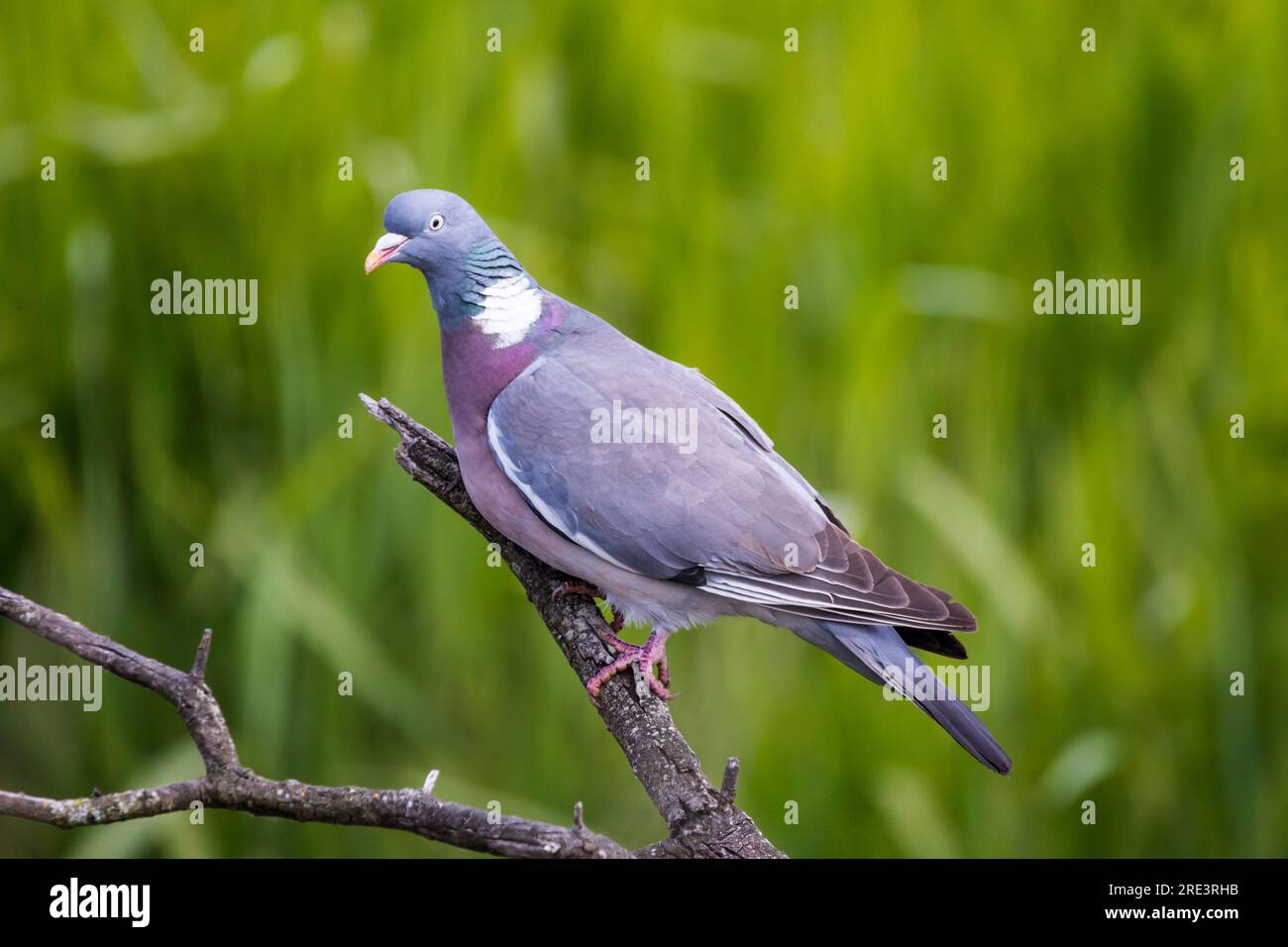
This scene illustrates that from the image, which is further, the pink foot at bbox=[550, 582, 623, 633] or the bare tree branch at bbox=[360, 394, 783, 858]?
the pink foot at bbox=[550, 582, 623, 633]

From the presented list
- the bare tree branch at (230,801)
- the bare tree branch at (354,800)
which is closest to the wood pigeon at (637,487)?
the bare tree branch at (354,800)

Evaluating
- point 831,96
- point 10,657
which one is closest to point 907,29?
point 831,96

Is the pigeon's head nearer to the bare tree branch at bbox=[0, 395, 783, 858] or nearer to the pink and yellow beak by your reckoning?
the pink and yellow beak

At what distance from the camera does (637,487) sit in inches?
88.8

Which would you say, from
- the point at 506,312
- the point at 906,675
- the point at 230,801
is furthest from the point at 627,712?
the point at 506,312

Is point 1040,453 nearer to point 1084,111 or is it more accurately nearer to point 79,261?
point 1084,111

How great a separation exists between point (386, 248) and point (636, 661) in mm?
839

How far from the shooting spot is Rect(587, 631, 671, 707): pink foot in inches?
85.6

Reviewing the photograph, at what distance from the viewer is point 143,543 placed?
9.74ft

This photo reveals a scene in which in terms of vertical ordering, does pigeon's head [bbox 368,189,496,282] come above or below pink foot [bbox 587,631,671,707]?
above

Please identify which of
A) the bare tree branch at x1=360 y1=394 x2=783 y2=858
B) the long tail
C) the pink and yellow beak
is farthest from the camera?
the pink and yellow beak

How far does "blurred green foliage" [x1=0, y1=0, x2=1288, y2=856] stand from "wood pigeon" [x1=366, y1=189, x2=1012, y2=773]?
1.87ft

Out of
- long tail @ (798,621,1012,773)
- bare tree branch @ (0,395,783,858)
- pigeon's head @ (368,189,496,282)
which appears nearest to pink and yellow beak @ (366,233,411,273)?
pigeon's head @ (368,189,496,282)

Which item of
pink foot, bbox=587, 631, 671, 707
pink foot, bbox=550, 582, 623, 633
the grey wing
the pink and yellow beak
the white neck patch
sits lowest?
pink foot, bbox=587, 631, 671, 707
